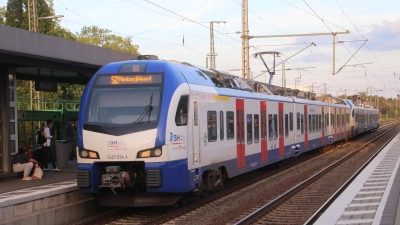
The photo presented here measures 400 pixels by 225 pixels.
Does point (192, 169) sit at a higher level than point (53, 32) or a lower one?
lower

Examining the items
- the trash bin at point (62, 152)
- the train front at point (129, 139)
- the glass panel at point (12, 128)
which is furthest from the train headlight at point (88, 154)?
the trash bin at point (62, 152)

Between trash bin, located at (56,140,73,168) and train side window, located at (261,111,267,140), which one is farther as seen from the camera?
train side window, located at (261,111,267,140)

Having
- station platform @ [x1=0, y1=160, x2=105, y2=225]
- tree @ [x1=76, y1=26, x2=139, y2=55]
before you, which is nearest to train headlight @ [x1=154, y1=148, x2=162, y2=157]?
station platform @ [x1=0, y1=160, x2=105, y2=225]

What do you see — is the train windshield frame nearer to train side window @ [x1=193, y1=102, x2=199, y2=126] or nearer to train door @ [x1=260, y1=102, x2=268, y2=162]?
train side window @ [x1=193, y1=102, x2=199, y2=126]

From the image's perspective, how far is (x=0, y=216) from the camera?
369 inches

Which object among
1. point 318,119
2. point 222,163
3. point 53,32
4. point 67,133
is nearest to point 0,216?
point 222,163

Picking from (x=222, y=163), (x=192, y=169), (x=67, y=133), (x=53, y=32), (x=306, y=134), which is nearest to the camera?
(x=192, y=169)

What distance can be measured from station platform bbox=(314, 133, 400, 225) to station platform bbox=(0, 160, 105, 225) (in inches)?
199

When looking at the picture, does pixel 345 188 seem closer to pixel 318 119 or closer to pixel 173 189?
pixel 173 189

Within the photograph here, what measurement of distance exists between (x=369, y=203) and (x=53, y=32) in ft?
157

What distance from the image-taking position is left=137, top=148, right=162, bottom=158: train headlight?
35.0 feet

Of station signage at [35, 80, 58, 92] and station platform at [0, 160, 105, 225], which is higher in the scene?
station signage at [35, 80, 58, 92]

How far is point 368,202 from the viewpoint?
485 inches

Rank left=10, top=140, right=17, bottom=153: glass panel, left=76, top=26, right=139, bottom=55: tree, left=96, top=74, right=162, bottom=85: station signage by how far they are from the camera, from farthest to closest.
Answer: left=76, top=26, right=139, bottom=55: tree, left=10, top=140, right=17, bottom=153: glass panel, left=96, top=74, right=162, bottom=85: station signage
